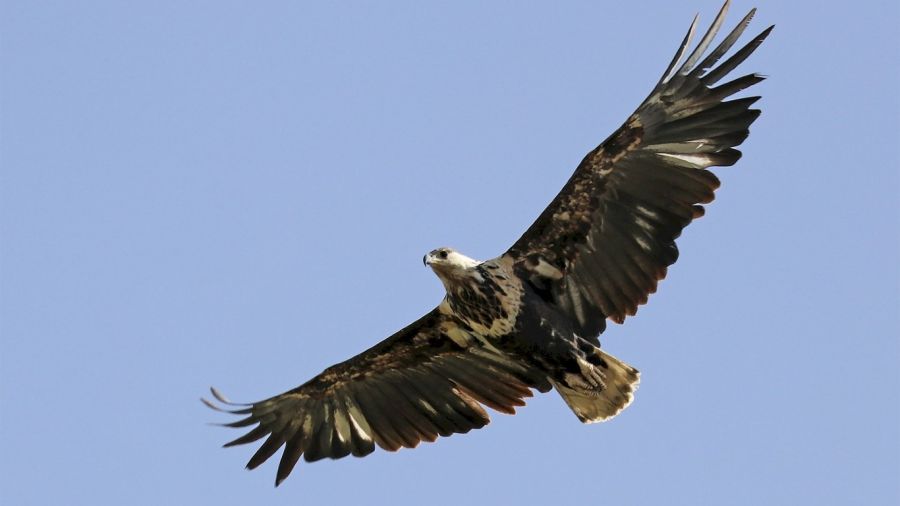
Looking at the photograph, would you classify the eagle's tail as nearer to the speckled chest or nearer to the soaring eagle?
the soaring eagle

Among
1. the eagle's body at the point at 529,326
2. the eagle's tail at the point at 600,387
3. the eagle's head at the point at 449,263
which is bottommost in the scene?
the eagle's tail at the point at 600,387

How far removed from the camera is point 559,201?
48.9 ft

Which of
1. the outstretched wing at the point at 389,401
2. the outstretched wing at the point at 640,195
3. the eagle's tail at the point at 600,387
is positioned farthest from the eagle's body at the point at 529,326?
the outstretched wing at the point at 389,401

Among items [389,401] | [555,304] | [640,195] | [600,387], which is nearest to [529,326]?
[555,304]

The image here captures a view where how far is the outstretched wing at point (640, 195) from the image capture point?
47.1ft

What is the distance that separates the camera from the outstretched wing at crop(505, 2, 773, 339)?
14367mm

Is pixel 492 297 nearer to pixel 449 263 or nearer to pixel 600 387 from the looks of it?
pixel 449 263

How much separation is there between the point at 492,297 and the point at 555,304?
0.61 m

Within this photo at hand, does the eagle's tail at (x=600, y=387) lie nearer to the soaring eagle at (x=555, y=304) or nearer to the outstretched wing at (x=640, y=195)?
the soaring eagle at (x=555, y=304)

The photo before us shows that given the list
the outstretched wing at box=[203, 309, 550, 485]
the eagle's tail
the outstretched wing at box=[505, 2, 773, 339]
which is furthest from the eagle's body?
the outstretched wing at box=[203, 309, 550, 485]

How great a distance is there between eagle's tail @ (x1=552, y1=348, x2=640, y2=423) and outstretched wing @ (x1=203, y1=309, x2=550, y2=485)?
2.16ft

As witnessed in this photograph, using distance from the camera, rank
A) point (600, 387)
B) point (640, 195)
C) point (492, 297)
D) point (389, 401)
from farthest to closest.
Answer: point (389, 401)
point (600, 387)
point (492, 297)
point (640, 195)

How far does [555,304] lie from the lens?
15.2 metres

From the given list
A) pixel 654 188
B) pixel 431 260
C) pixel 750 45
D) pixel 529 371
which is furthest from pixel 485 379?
pixel 750 45
